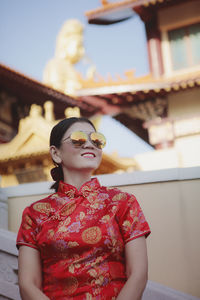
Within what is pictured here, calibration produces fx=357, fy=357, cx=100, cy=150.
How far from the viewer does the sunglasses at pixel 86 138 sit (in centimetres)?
195

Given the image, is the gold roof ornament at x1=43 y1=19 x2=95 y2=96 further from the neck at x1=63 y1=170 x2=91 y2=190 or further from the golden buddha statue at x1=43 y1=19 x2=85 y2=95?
the neck at x1=63 y1=170 x2=91 y2=190

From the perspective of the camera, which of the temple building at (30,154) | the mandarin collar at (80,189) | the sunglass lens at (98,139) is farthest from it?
A: the temple building at (30,154)

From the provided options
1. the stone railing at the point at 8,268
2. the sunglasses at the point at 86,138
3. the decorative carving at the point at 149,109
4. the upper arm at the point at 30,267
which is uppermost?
the decorative carving at the point at 149,109

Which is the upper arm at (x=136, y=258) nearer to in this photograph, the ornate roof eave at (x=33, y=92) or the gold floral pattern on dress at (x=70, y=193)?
the gold floral pattern on dress at (x=70, y=193)

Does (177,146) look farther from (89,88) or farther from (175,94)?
(89,88)

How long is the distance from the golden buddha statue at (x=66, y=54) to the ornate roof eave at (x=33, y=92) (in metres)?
3.97

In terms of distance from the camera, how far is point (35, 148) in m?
7.34

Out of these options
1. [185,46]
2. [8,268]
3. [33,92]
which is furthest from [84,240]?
[185,46]

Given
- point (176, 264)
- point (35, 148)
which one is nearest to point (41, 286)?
point (176, 264)

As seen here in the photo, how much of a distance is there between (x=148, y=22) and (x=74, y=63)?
6.48 metres

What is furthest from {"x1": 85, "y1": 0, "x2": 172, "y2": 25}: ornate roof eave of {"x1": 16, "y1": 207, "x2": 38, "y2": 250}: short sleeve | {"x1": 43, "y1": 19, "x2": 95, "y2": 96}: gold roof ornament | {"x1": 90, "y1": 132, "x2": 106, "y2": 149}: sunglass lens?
{"x1": 16, "y1": 207, "x2": 38, "y2": 250}: short sleeve

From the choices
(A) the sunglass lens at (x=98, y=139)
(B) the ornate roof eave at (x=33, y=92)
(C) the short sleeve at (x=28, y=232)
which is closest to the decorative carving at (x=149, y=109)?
(B) the ornate roof eave at (x=33, y=92)

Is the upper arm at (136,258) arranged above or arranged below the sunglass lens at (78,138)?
below

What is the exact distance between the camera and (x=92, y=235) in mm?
1688
